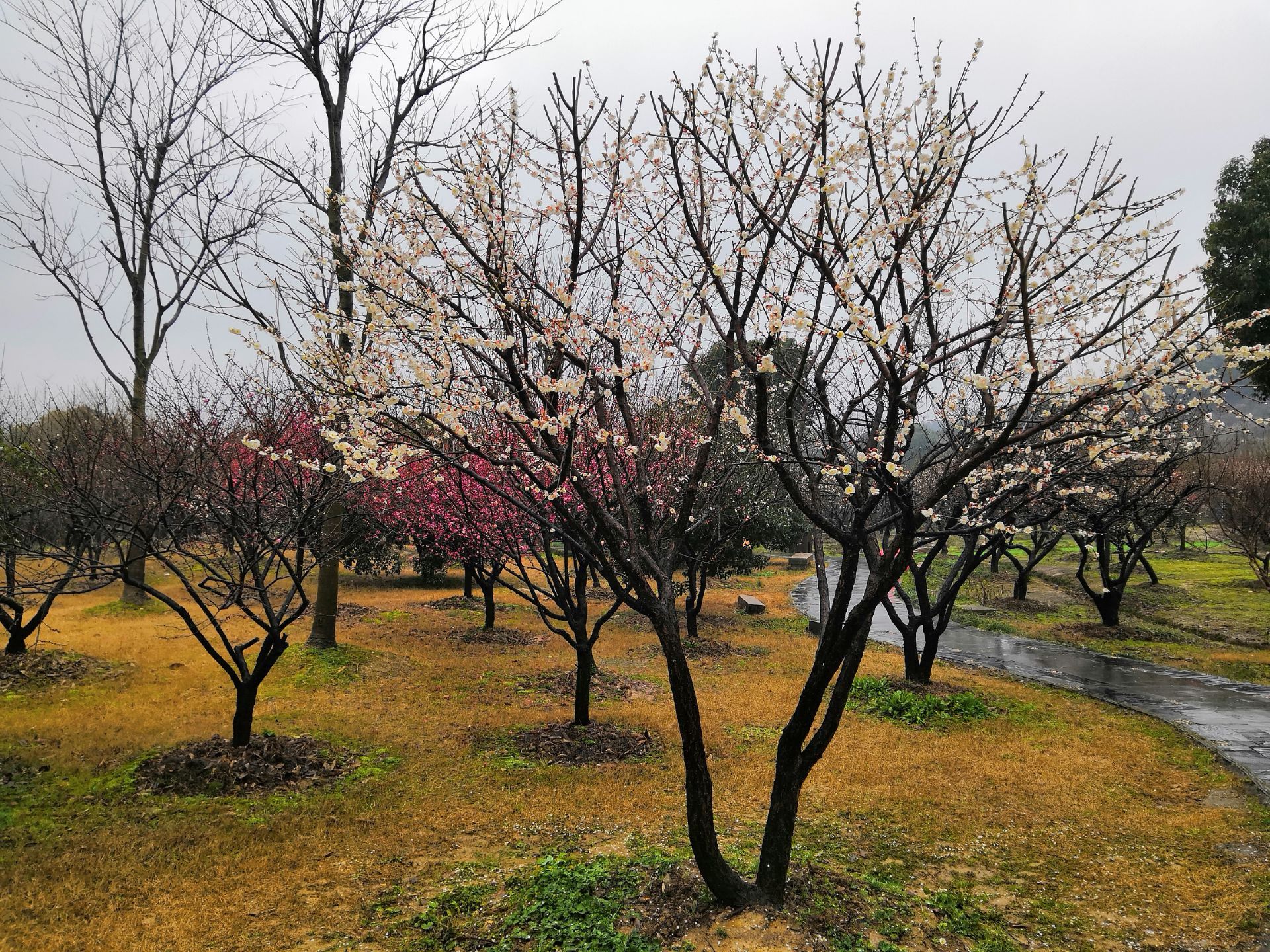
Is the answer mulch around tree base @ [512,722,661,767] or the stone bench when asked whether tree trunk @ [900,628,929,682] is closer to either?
mulch around tree base @ [512,722,661,767]

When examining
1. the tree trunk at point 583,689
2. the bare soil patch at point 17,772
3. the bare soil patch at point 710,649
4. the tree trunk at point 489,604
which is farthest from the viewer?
the tree trunk at point 489,604

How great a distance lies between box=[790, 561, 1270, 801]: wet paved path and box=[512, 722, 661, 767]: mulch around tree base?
6866mm

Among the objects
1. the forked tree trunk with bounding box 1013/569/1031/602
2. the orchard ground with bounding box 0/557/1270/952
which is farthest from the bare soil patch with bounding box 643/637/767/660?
the forked tree trunk with bounding box 1013/569/1031/602

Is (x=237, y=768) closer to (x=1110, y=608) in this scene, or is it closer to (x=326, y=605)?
(x=326, y=605)

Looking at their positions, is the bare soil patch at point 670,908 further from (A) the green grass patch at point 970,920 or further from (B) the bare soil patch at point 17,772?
(B) the bare soil patch at point 17,772

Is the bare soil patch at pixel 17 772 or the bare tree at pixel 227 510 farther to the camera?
the bare tree at pixel 227 510

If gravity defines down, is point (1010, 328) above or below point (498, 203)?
below

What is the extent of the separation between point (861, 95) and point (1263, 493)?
810 inches

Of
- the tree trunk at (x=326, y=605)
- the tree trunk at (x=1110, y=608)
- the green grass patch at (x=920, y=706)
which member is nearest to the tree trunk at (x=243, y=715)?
the tree trunk at (x=326, y=605)

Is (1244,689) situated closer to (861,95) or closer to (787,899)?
(787,899)

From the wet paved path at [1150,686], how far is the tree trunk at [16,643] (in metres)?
A: 15.8

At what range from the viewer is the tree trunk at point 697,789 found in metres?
4.63

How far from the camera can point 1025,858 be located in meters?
6.14

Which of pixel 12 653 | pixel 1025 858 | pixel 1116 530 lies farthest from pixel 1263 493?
pixel 12 653
